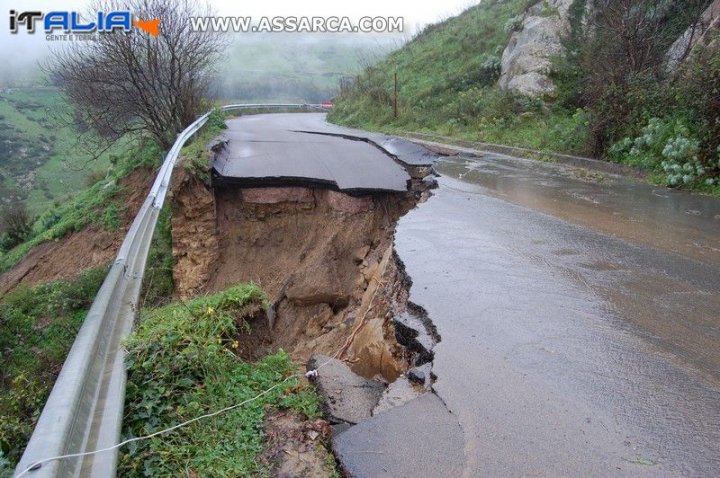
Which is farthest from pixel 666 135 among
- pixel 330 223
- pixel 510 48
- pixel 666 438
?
pixel 510 48

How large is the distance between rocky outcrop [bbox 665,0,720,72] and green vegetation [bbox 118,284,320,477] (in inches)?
432

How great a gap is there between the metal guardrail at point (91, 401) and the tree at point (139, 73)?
37.9 feet

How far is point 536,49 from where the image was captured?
16.7 meters

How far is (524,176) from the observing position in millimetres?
9188

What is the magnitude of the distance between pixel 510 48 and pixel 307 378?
18.0m

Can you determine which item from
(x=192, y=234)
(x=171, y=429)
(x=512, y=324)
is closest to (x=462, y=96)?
(x=192, y=234)

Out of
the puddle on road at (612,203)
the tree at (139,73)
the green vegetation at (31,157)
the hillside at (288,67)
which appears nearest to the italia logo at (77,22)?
the tree at (139,73)

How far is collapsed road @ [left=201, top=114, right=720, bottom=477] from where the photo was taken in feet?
7.73

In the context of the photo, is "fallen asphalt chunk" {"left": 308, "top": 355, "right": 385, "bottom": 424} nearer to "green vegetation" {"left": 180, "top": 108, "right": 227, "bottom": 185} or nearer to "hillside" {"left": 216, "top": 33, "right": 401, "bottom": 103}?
"green vegetation" {"left": 180, "top": 108, "right": 227, "bottom": 185}

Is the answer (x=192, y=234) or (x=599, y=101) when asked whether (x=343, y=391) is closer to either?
(x=192, y=234)

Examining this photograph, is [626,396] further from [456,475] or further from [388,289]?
[388,289]

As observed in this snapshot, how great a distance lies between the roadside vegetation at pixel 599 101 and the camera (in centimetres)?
776

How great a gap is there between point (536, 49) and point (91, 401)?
57.6ft

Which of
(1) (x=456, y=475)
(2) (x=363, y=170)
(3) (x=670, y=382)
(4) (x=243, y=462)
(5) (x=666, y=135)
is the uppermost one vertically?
(5) (x=666, y=135)
